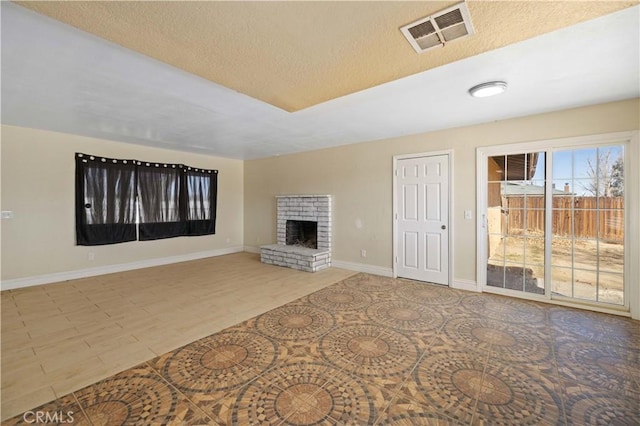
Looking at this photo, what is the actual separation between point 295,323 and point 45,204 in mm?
4687

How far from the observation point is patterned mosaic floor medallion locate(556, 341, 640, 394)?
1.98 m

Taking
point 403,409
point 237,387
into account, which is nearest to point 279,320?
point 237,387

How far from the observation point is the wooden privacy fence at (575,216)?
323 cm

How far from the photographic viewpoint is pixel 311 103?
2.77m

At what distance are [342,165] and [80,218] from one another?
478 cm

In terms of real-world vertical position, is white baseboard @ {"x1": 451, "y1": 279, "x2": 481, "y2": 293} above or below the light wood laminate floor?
above

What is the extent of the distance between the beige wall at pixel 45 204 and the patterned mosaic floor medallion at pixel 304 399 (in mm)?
4688

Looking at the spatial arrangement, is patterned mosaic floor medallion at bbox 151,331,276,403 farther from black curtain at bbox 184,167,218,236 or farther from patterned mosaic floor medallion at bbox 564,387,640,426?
black curtain at bbox 184,167,218,236

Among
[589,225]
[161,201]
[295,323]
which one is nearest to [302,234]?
[161,201]

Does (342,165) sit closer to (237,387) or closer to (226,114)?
(226,114)

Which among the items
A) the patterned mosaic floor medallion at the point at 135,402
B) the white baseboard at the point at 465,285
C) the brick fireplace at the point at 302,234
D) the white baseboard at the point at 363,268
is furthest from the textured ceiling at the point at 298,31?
the brick fireplace at the point at 302,234

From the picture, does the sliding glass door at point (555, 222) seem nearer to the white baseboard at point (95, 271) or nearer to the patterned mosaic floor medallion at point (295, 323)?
the patterned mosaic floor medallion at point (295, 323)

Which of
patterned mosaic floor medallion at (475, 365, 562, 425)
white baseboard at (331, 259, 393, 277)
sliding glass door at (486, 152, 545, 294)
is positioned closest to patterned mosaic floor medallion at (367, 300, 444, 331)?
patterned mosaic floor medallion at (475, 365, 562, 425)

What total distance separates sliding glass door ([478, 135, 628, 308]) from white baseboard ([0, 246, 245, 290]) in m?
5.87
